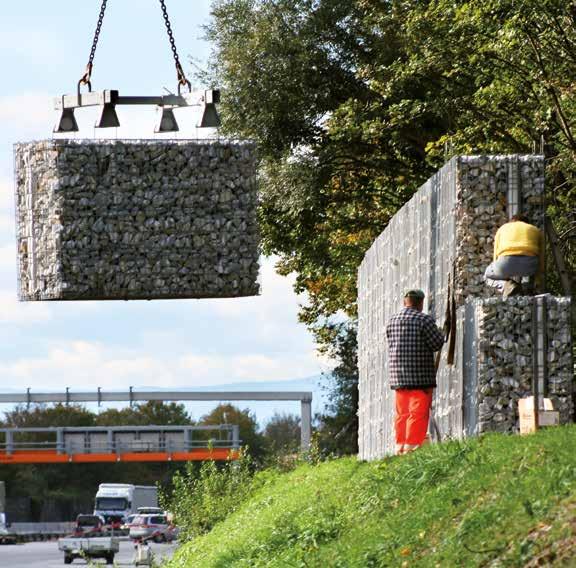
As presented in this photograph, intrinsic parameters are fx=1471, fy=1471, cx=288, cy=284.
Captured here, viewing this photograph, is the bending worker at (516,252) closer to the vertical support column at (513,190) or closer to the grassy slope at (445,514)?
the vertical support column at (513,190)

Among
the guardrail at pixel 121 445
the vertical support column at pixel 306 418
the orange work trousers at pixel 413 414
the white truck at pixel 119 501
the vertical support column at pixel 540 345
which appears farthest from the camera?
the white truck at pixel 119 501

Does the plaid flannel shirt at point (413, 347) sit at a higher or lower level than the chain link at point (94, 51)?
lower

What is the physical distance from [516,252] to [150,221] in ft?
13.5

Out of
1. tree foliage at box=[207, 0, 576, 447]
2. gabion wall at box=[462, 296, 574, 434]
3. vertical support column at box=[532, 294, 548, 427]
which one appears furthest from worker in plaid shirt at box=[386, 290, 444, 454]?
tree foliage at box=[207, 0, 576, 447]

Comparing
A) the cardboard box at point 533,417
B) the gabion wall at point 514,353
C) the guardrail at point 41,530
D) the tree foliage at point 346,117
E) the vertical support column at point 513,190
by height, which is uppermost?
the tree foliage at point 346,117

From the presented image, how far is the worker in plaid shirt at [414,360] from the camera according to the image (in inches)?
647

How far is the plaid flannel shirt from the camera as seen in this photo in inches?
646

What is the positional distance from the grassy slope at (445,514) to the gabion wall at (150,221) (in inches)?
116

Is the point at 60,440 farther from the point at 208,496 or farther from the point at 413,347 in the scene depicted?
the point at 413,347

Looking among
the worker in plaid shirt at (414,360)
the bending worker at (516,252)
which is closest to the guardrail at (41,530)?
the worker in plaid shirt at (414,360)

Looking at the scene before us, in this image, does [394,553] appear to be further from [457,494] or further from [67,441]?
[67,441]

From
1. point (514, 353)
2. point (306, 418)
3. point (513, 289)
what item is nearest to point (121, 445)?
Result: point (306, 418)

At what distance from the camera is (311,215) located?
39.4 m

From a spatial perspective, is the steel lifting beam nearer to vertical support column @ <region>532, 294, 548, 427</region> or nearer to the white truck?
vertical support column @ <region>532, 294, 548, 427</region>
